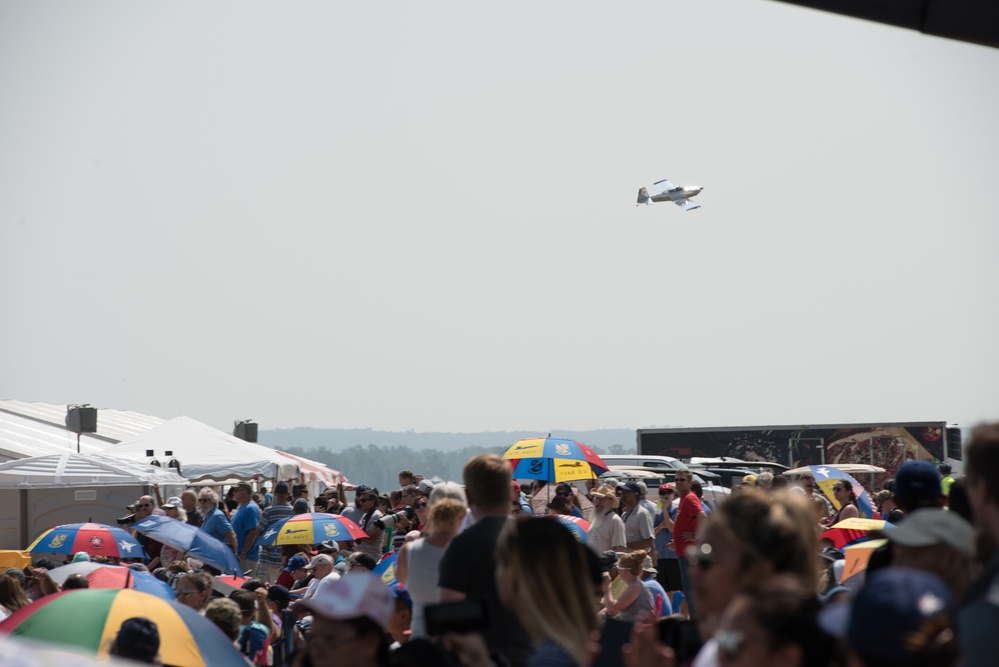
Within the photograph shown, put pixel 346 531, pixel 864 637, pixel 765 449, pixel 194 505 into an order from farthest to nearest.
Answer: pixel 765 449
pixel 194 505
pixel 346 531
pixel 864 637

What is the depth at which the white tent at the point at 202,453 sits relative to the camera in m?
21.5

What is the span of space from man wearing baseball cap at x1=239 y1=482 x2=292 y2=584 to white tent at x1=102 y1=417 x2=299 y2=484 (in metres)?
5.33

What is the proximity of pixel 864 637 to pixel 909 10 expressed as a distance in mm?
2828

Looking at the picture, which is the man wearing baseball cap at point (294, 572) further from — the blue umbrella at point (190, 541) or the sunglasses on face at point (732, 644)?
the sunglasses on face at point (732, 644)

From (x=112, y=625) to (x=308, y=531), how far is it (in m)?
6.76

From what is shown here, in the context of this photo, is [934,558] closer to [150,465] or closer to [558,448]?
[558,448]

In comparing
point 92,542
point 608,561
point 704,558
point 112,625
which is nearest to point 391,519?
point 92,542

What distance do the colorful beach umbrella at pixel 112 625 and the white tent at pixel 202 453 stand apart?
1440cm

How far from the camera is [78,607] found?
5652mm

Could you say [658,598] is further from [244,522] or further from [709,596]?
[244,522]

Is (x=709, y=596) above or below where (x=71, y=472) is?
above

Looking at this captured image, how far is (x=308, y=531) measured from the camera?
12.2m

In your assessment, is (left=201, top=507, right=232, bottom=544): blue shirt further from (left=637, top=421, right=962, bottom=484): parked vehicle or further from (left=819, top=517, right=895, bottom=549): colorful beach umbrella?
(left=637, top=421, right=962, bottom=484): parked vehicle

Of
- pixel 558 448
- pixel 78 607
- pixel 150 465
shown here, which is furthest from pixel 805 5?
pixel 150 465
